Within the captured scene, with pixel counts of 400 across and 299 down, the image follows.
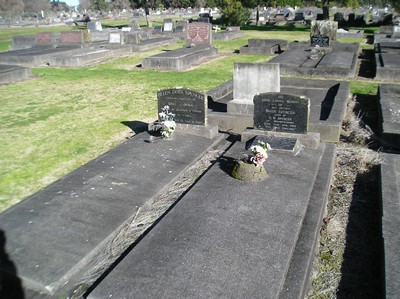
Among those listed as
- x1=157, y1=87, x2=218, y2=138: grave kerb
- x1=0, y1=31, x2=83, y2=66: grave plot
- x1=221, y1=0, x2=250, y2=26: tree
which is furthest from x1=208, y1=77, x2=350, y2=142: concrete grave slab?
x1=221, y1=0, x2=250, y2=26: tree

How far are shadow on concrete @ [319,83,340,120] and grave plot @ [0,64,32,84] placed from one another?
532 inches

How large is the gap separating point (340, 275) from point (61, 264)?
11.3ft

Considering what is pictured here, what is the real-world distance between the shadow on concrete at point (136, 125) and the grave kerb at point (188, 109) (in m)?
1.63

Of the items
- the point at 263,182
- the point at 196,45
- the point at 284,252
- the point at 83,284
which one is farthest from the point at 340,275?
the point at 196,45

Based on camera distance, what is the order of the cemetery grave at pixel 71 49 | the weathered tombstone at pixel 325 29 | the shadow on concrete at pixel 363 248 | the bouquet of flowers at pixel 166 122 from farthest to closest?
the weathered tombstone at pixel 325 29
the cemetery grave at pixel 71 49
the bouquet of flowers at pixel 166 122
the shadow on concrete at pixel 363 248

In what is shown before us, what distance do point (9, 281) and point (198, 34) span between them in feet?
67.5

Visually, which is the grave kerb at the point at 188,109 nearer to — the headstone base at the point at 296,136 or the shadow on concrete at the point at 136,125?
the headstone base at the point at 296,136

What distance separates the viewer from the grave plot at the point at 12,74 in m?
16.6

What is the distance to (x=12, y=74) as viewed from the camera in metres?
16.9

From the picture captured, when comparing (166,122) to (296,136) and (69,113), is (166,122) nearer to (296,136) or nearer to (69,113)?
(296,136)

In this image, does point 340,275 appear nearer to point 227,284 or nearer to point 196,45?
point 227,284

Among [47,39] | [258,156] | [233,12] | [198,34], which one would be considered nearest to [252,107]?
[258,156]

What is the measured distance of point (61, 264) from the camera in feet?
15.0

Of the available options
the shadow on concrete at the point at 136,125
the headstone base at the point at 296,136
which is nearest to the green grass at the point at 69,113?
the shadow on concrete at the point at 136,125
